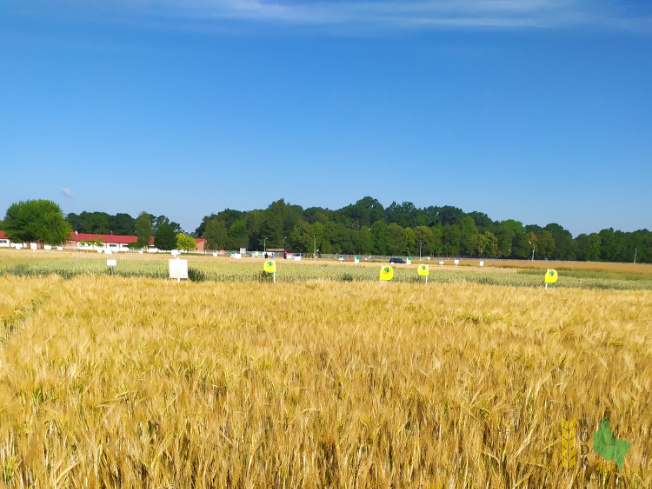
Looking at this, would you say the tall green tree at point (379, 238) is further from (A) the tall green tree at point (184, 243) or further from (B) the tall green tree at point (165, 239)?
(B) the tall green tree at point (165, 239)

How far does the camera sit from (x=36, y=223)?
86250 mm

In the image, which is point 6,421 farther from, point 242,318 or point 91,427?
point 242,318

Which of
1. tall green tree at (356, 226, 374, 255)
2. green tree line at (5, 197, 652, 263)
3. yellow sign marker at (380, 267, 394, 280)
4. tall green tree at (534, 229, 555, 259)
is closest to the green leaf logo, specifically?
yellow sign marker at (380, 267, 394, 280)

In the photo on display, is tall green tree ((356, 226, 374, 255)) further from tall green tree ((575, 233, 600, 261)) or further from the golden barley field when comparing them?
the golden barley field

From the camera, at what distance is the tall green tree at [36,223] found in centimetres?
8650

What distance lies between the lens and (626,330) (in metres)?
5.38

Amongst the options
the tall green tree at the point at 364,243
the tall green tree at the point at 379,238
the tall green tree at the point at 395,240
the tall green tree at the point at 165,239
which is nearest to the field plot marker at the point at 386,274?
the tall green tree at the point at 364,243

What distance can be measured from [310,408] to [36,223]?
357 feet

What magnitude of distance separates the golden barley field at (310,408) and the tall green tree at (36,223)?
105159 mm

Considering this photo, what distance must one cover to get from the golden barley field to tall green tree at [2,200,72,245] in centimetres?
10516

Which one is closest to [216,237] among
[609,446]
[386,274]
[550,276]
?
[386,274]

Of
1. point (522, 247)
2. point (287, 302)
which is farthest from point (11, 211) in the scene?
point (522, 247)

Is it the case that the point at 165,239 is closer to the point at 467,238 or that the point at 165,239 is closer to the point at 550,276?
the point at 467,238

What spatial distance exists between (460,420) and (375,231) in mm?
132301
